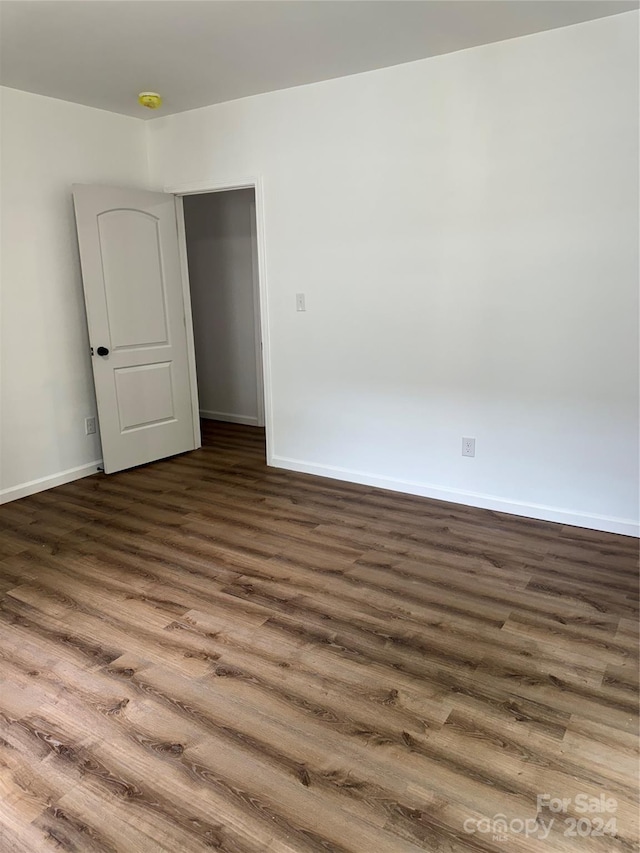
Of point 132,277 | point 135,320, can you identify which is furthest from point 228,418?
point 132,277

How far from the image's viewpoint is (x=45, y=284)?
388 cm

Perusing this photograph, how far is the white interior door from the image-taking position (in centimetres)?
398

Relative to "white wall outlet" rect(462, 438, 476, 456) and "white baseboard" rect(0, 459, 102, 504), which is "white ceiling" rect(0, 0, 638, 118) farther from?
"white baseboard" rect(0, 459, 102, 504)

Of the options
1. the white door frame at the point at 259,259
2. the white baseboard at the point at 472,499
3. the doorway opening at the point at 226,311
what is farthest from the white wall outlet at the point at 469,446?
the doorway opening at the point at 226,311

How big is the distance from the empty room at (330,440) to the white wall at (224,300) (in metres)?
0.96

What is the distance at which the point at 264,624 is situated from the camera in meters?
2.41

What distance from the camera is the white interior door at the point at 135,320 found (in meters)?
3.98

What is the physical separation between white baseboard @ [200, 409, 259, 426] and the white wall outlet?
2.59 metres

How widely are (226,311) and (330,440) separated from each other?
88.0 inches

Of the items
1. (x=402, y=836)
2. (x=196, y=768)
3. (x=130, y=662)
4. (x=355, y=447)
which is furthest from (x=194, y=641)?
(x=355, y=447)

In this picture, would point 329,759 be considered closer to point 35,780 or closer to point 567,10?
point 35,780

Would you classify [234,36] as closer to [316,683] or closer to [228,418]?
[316,683]

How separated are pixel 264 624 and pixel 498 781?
1075 millimetres

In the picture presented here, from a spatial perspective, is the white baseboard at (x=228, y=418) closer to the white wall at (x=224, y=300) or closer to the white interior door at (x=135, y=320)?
the white wall at (x=224, y=300)
